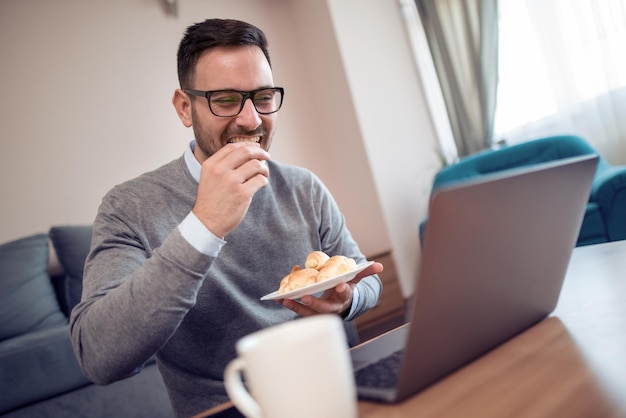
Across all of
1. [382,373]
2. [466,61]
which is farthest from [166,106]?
[382,373]

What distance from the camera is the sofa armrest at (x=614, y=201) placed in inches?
92.4

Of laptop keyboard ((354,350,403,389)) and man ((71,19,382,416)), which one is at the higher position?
man ((71,19,382,416))

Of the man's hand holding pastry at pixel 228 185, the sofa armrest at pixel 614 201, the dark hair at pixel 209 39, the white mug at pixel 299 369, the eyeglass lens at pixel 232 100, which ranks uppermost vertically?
the dark hair at pixel 209 39

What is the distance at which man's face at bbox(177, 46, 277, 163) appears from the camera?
1232 millimetres

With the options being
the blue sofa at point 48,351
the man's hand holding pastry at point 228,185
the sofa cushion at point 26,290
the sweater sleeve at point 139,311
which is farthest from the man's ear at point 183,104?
the sofa cushion at point 26,290

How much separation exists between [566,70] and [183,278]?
129 inches

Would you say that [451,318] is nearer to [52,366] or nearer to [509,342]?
[509,342]

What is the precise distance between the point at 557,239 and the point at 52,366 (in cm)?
202

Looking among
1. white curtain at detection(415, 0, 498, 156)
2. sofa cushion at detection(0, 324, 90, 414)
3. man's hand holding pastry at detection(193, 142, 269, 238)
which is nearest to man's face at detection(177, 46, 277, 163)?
man's hand holding pastry at detection(193, 142, 269, 238)

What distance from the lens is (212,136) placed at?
1277 millimetres

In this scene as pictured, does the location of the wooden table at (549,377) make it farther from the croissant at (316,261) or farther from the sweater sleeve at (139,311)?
the croissant at (316,261)

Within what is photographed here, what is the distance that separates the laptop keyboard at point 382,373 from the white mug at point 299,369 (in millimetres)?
128

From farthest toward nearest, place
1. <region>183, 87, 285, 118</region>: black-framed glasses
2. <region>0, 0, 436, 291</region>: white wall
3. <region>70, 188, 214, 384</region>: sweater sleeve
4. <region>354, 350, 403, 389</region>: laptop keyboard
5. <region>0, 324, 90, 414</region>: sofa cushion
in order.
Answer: <region>0, 0, 436, 291</region>: white wall → <region>0, 324, 90, 414</region>: sofa cushion → <region>183, 87, 285, 118</region>: black-framed glasses → <region>70, 188, 214, 384</region>: sweater sleeve → <region>354, 350, 403, 389</region>: laptop keyboard

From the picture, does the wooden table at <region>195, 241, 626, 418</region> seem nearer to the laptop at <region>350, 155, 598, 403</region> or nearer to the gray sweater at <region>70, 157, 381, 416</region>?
the laptop at <region>350, 155, 598, 403</region>
